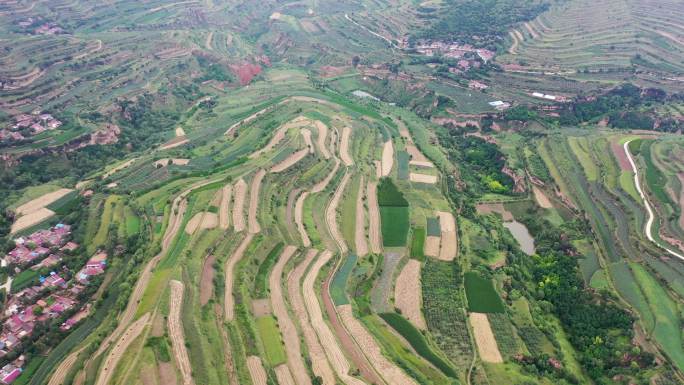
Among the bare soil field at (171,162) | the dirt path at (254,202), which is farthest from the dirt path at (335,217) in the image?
the bare soil field at (171,162)

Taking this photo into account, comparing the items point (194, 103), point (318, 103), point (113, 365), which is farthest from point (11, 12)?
point (113, 365)

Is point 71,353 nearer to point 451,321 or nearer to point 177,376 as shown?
point 177,376

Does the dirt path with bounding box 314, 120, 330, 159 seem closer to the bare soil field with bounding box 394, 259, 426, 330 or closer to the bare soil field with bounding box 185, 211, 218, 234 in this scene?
the bare soil field with bounding box 185, 211, 218, 234

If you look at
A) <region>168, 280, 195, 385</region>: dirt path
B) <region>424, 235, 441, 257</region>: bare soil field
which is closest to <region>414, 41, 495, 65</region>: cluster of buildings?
<region>424, 235, 441, 257</region>: bare soil field

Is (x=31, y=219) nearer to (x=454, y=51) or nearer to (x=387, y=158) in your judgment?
(x=387, y=158)

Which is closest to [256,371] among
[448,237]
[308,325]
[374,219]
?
[308,325]

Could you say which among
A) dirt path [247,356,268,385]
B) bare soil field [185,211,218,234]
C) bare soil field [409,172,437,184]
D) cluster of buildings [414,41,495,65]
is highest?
cluster of buildings [414,41,495,65]
